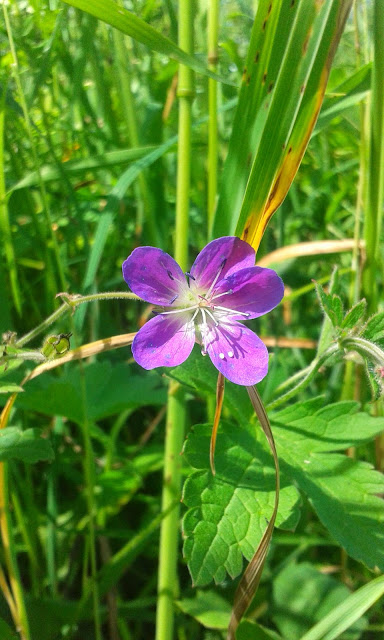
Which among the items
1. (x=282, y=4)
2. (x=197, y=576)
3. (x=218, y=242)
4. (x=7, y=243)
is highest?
(x=282, y=4)

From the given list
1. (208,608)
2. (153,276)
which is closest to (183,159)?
(153,276)

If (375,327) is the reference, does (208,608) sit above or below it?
below

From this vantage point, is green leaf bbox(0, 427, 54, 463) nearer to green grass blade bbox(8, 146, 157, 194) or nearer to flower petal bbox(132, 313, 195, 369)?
flower petal bbox(132, 313, 195, 369)

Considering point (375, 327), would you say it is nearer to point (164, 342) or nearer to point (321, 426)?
point (321, 426)

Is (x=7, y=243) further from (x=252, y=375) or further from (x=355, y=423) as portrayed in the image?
(x=355, y=423)

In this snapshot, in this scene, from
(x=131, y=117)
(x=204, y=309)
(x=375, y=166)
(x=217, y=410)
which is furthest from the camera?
(x=131, y=117)

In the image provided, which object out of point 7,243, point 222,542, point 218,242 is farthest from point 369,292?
point 7,243

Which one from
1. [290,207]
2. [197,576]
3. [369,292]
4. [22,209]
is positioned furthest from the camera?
[290,207]
